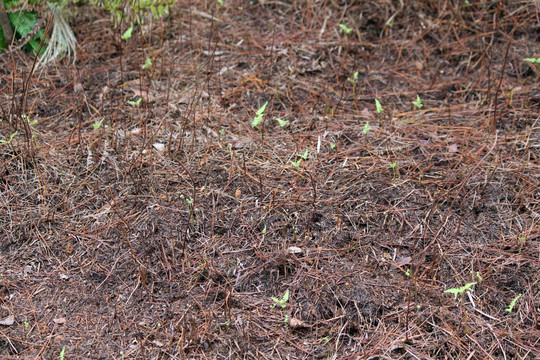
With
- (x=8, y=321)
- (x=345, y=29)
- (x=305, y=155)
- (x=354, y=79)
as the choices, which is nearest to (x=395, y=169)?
(x=305, y=155)

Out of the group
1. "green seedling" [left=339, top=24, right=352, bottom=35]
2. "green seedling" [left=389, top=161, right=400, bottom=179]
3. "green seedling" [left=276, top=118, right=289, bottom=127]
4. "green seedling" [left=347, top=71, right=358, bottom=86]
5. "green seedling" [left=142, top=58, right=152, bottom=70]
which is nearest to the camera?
"green seedling" [left=389, top=161, right=400, bottom=179]

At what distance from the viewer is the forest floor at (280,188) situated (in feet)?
8.25

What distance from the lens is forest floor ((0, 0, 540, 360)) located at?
99.0 inches

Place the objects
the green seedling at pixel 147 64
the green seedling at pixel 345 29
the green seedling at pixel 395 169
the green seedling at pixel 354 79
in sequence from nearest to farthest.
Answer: the green seedling at pixel 395 169 → the green seedling at pixel 354 79 → the green seedling at pixel 147 64 → the green seedling at pixel 345 29

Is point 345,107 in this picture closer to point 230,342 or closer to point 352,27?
point 352,27

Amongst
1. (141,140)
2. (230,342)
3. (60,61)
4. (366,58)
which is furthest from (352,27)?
(230,342)

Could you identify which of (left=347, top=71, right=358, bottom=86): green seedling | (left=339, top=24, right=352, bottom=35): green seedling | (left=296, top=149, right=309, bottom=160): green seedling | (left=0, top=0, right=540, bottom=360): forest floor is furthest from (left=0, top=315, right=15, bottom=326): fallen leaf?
(left=339, top=24, right=352, bottom=35): green seedling

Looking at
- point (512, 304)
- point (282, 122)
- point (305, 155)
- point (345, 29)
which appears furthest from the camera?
point (345, 29)

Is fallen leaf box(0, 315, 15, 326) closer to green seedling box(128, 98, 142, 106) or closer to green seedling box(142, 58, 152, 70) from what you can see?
green seedling box(128, 98, 142, 106)

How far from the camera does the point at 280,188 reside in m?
3.11

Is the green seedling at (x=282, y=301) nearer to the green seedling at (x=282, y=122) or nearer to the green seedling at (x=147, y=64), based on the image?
the green seedling at (x=282, y=122)

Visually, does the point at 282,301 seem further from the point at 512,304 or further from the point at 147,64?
the point at 147,64

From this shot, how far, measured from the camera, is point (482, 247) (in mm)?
2812

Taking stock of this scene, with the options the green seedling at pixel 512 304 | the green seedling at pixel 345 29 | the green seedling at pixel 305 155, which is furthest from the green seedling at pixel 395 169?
the green seedling at pixel 345 29
